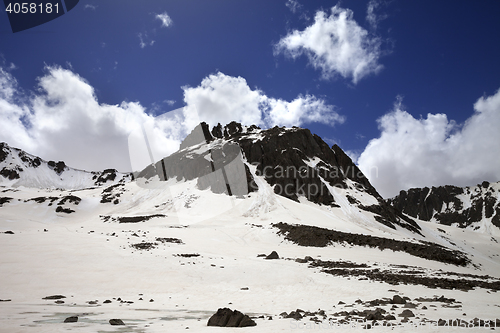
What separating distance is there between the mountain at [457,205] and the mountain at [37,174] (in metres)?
212

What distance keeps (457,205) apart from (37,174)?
275601mm

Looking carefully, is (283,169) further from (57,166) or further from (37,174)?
(57,166)

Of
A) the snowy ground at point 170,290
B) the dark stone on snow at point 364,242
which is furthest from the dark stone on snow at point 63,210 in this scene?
the dark stone on snow at point 364,242

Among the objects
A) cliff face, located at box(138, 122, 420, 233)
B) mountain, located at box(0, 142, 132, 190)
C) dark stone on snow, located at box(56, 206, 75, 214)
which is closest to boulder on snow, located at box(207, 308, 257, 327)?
cliff face, located at box(138, 122, 420, 233)

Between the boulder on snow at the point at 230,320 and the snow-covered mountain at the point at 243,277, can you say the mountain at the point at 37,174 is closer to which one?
the snow-covered mountain at the point at 243,277

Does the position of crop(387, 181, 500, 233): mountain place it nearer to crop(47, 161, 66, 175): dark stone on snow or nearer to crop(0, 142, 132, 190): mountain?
crop(0, 142, 132, 190): mountain

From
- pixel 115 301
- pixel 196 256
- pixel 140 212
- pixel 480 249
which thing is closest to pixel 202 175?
pixel 140 212

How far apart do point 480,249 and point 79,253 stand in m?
97.0

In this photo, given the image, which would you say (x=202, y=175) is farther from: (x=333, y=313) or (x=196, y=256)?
(x=333, y=313)

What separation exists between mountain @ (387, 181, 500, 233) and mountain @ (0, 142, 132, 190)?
21176 centimetres

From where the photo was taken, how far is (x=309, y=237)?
41.5 metres

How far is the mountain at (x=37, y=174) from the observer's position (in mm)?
157875

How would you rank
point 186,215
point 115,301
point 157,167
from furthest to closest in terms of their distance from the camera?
point 157,167 < point 186,215 < point 115,301

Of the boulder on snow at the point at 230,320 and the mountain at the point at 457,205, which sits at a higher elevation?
the mountain at the point at 457,205
